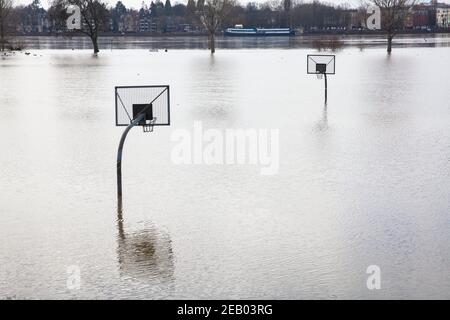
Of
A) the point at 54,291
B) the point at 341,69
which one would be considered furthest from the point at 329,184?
the point at 341,69

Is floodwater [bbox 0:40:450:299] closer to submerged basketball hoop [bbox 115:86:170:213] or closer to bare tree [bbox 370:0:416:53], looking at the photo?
submerged basketball hoop [bbox 115:86:170:213]

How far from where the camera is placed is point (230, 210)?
1308cm

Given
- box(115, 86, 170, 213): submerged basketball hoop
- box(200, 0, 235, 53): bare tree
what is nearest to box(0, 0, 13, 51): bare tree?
box(200, 0, 235, 53): bare tree

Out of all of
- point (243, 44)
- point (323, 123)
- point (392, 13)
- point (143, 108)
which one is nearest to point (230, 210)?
point (143, 108)

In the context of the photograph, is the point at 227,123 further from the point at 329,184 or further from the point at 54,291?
the point at 54,291

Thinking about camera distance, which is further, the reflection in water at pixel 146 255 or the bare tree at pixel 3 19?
the bare tree at pixel 3 19

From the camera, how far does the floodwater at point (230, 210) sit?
9586 mm

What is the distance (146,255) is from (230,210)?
8.84 feet

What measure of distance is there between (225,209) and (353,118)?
12969mm

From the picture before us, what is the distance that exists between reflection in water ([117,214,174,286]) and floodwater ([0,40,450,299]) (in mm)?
27

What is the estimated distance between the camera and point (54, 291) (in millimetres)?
9203

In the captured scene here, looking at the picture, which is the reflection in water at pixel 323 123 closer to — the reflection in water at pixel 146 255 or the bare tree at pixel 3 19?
the reflection in water at pixel 146 255

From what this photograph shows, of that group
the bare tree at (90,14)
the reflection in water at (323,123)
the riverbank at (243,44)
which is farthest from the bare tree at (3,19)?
the reflection in water at (323,123)

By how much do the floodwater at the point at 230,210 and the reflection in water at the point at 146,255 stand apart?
0.03 m
